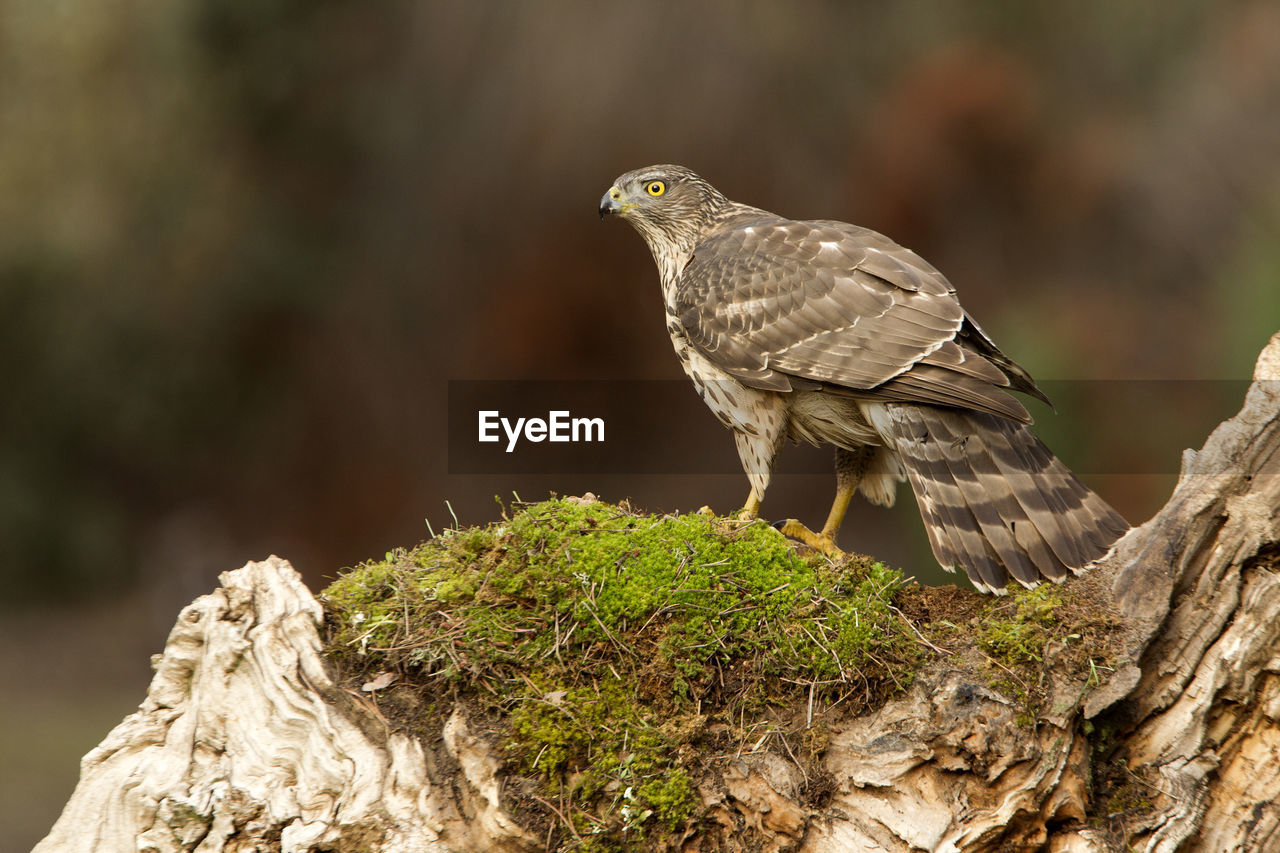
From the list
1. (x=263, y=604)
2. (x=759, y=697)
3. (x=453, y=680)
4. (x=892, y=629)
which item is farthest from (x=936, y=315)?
(x=263, y=604)

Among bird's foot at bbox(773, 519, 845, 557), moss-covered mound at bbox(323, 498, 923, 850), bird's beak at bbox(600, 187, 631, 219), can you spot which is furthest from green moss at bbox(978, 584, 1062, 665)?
bird's beak at bbox(600, 187, 631, 219)

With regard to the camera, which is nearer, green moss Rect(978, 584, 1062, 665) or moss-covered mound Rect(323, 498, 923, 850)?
moss-covered mound Rect(323, 498, 923, 850)

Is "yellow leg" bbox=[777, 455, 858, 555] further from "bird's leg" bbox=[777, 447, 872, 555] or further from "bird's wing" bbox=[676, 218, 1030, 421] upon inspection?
"bird's wing" bbox=[676, 218, 1030, 421]

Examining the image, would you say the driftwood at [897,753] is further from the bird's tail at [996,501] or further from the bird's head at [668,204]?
the bird's head at [668,204]

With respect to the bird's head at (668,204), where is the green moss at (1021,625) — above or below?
below

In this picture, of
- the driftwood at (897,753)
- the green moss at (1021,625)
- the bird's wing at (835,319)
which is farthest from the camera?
the bird's wing at (835,319)

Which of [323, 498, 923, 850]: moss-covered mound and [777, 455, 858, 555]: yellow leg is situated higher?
[777, 455, 858, 555]: yellow leg

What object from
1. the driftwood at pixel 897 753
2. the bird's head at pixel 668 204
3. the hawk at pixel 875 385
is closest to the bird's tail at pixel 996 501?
the hawk at pixel 875 385
